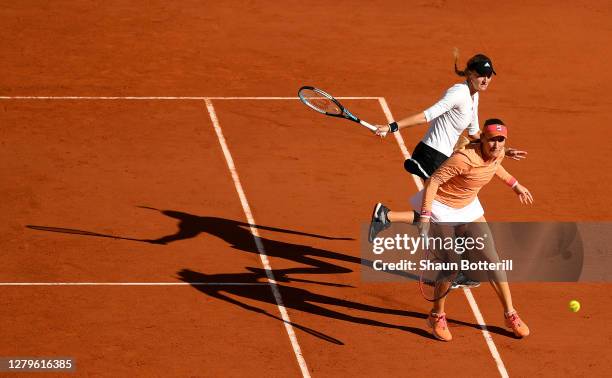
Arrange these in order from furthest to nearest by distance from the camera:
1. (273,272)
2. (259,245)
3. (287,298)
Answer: (259,245) < (273,272) < (287,298)

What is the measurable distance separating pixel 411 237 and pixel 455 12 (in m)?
9.21

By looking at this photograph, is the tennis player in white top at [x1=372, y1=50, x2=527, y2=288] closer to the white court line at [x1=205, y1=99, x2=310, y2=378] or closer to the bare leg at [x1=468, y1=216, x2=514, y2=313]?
the bare leg at [x1=468, y1=216, x2=514, y2=313]

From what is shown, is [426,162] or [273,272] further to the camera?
[273,272]

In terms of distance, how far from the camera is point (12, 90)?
22.6m

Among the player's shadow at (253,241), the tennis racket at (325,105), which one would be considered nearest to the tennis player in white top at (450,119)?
the tennis racket at (325,105)

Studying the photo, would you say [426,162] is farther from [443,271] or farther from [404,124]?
[443,271]

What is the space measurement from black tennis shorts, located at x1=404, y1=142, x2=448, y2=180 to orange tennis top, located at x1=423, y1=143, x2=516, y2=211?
A: 3.47 feet

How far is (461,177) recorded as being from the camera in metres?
15.2

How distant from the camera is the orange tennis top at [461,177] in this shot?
14.9 metres

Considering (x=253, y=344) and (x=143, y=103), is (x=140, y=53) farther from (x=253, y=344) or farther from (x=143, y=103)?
(x=253, y=344)

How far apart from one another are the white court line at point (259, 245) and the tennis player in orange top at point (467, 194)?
1515mm

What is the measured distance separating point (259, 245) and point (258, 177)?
2072 millimetres

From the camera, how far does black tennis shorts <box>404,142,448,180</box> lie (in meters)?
16.4

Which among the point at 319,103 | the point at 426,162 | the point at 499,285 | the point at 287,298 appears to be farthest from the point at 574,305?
the point at 319,103
